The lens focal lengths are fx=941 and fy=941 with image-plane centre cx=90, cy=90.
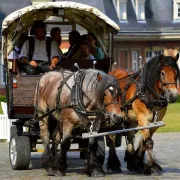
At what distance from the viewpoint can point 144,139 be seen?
15148mm

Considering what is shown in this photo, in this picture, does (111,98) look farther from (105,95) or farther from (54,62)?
(54,62)

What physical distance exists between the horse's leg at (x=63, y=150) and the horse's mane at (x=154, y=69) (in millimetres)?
1445

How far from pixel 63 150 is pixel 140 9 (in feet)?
166

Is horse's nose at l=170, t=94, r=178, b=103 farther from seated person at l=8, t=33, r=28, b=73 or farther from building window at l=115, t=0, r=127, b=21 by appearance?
building window at l=115, t=0, r=127, b=21

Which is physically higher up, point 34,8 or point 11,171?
point 34,8

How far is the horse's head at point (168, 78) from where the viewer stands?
14453 mm

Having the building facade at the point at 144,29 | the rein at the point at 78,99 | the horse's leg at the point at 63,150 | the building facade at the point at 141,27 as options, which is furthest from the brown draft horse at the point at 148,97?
the building facade at the point at 144,29

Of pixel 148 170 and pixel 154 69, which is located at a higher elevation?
pixel 154 69

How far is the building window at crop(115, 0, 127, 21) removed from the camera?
63312mm

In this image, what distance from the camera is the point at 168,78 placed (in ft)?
48.0

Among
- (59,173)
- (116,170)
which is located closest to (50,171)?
(59,173)

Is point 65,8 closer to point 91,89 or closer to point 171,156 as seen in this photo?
point 91,89

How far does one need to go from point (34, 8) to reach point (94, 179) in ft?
11.0

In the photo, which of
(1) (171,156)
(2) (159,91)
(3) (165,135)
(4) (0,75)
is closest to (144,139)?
(2) (159,91)
